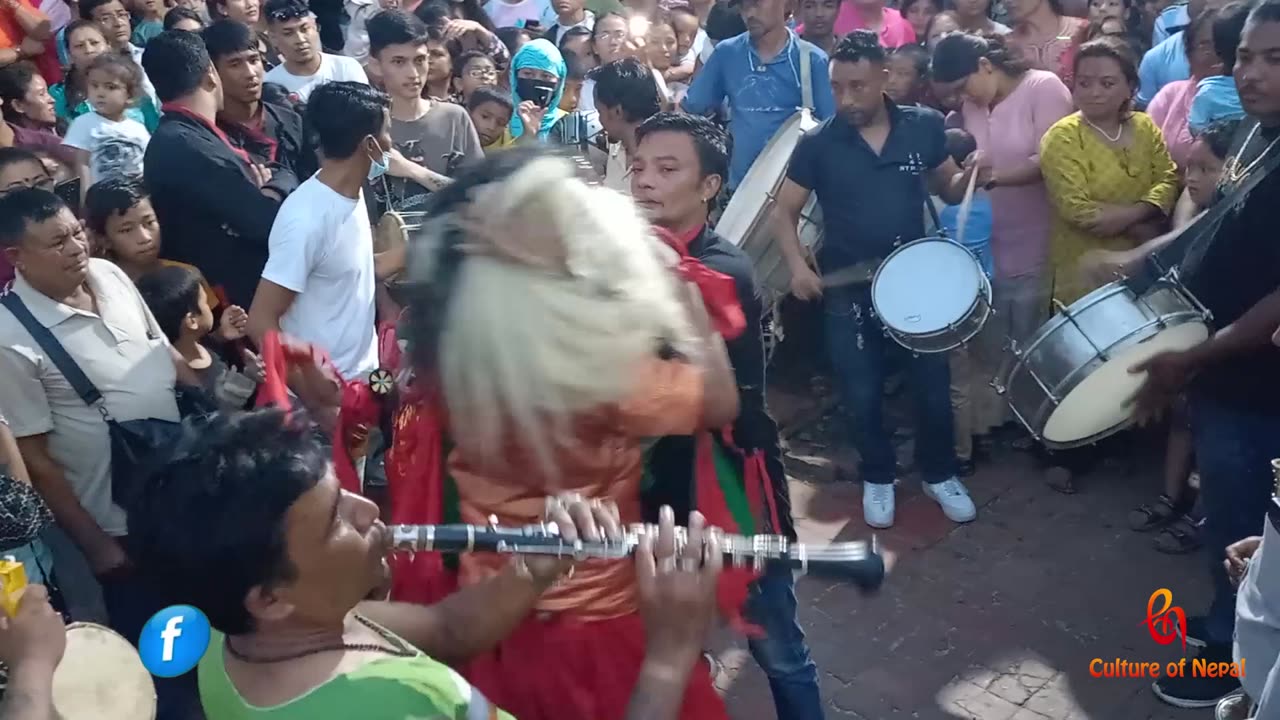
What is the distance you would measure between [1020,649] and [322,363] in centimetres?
251

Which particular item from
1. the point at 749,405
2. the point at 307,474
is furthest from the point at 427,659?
the point at 749,405

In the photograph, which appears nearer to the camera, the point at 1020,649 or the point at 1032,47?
the point at 1020,649

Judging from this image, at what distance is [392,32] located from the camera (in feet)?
17.2

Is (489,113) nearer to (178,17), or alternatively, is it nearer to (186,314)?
(178,17)

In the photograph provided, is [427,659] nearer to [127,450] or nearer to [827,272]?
[127,450]

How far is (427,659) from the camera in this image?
5.49ft

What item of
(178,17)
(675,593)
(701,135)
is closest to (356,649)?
(675,593)

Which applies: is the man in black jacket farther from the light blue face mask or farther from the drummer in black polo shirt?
the drummer in black polo shirt

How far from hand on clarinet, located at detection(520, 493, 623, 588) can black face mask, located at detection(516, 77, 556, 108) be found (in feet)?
15.0

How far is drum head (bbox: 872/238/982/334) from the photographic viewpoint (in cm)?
430

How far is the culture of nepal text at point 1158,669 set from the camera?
11.3ft

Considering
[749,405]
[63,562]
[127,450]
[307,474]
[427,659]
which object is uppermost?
[307,474]

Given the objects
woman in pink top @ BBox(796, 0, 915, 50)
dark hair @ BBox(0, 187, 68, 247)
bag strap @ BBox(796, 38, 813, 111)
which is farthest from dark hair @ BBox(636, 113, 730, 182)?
woman in pink top @ BBox(796, 0, 915, 50)

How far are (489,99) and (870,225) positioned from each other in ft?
7.41
